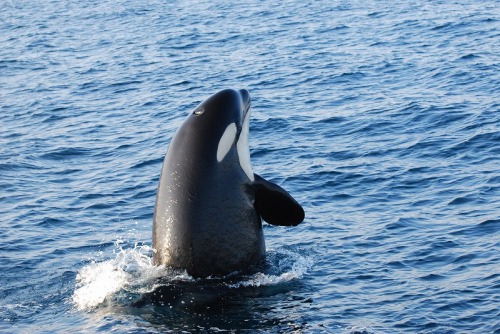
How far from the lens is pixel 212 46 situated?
42500 millimetres

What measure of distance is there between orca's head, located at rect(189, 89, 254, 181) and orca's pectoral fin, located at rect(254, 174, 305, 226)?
247mm

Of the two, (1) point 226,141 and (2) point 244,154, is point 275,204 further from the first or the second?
(1) point 226,141

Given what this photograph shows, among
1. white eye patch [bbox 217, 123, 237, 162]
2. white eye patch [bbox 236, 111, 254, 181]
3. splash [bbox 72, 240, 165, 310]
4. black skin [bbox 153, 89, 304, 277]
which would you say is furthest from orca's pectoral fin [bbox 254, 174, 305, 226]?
splash [bbox 72, 240, 165, 310]

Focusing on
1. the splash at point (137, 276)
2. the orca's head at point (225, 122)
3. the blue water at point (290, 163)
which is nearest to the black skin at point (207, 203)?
the orca's head at point (225, 122)

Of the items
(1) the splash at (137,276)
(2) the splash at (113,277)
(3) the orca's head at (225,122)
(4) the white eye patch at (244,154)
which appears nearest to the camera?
(1) the splash at (137,276)

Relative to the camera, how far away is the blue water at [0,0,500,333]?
15.7 metres

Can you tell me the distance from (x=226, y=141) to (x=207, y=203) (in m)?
1.10

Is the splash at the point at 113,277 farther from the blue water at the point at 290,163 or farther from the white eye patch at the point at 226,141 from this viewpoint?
the white eye patch at the point at 226,141

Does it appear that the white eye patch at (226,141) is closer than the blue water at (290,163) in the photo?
No

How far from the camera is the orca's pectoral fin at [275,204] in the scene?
1650 centimetres

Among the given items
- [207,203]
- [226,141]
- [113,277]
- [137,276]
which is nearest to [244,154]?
[226,141]

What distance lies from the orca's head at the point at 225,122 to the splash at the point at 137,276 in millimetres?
1676

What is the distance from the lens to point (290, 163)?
2470cm

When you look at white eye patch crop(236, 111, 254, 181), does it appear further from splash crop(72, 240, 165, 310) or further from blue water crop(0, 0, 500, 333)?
splash crop(72, 240, 165, 310)
